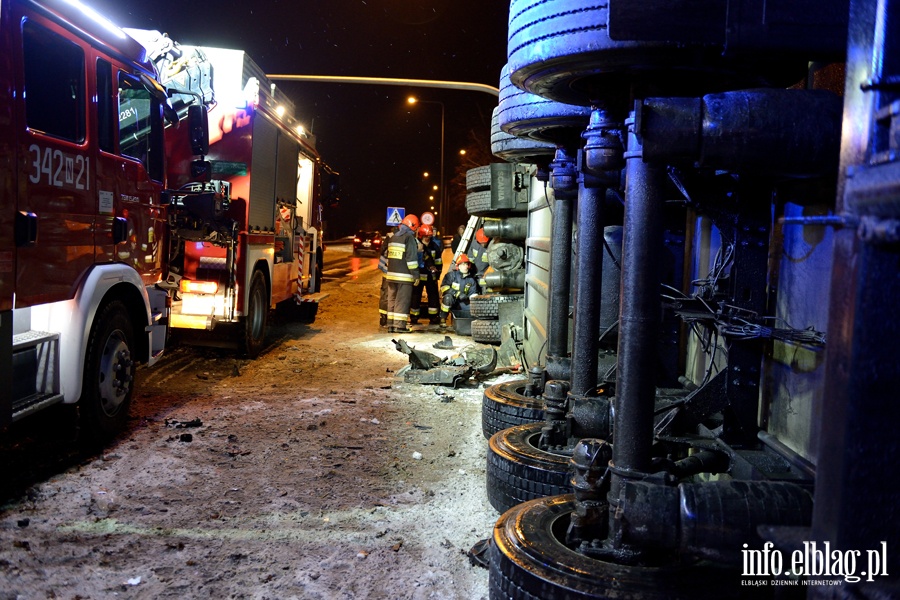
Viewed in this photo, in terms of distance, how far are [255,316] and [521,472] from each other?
6.34 m

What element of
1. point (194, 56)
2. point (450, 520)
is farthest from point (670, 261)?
point (194, 56)

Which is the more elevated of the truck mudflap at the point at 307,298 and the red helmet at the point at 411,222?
the red helmet at the point at 411,222

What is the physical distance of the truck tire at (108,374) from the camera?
514cm

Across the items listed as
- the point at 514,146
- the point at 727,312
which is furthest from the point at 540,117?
the point at 727,312

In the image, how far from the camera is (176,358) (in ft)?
29.5

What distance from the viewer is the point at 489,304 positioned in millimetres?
10602

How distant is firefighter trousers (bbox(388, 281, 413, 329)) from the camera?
11.9m

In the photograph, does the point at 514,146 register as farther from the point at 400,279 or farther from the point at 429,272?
the point at 429,272

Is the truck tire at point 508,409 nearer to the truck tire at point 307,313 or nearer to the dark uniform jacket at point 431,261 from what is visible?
the dark uniform jacket at point 431,261

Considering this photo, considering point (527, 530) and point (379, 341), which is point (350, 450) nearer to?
point (527, 530)

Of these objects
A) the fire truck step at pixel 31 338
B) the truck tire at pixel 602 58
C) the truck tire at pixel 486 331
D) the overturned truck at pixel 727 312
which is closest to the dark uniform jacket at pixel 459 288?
the truck tire at pixel 486 331

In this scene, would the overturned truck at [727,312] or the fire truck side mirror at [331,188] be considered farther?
the fire truck side mirror at [331,188]

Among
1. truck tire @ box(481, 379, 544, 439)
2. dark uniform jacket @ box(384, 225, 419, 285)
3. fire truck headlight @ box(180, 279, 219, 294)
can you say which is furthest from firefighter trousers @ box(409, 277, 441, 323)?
truck tire @ box(481, 379, 544, 439)

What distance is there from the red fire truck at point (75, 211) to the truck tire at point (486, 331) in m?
5.35
